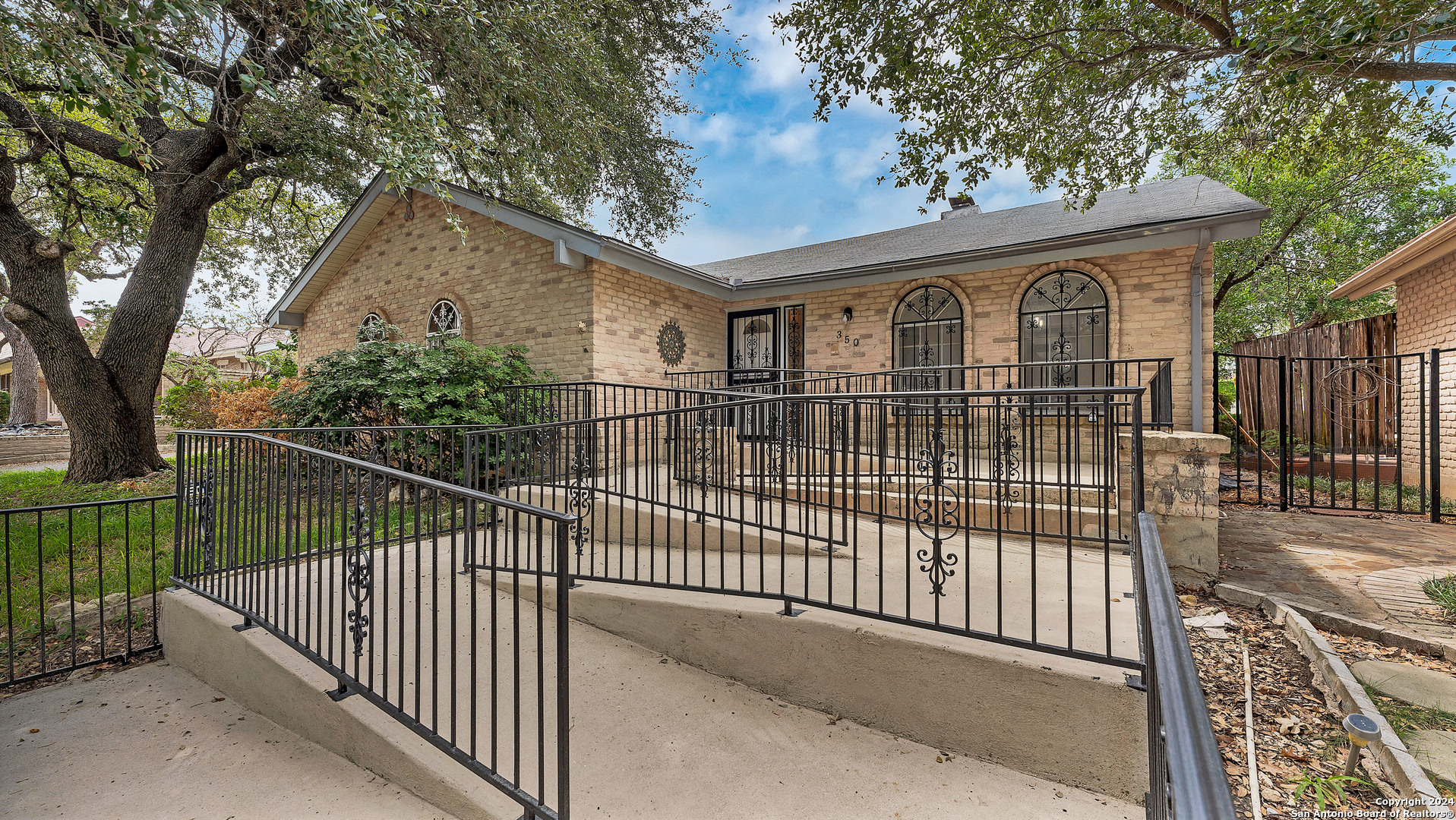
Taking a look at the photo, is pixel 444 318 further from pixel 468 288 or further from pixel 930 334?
pixel 930 334

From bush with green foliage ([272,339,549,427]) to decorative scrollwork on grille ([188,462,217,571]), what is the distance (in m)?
3.23

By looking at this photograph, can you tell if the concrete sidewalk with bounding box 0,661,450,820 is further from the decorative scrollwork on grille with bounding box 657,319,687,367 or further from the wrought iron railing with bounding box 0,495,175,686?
the decorative scrollwork on grille with bounding box 657,319,687,367

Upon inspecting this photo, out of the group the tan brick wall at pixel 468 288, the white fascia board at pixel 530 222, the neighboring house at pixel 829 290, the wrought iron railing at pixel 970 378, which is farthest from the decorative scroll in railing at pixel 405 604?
the neighboring house at pixel 829 290

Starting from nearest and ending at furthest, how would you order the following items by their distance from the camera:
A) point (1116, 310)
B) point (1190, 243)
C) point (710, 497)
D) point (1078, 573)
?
point (1078, 573)
point (710, 497)
point (1190, 243)
point (1116, 310)

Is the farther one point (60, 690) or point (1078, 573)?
point (1078, 573)

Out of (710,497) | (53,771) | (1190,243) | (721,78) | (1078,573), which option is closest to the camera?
(53,771)

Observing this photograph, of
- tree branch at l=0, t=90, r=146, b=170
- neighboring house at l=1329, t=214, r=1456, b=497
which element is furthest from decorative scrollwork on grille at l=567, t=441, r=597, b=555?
neighboring house at l=1329, t=214, r=1456, b=497

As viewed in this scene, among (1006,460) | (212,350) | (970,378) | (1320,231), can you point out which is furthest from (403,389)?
(212,350)

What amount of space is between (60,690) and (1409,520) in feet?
37.1

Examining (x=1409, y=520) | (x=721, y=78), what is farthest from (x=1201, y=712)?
(x=721, y=78)

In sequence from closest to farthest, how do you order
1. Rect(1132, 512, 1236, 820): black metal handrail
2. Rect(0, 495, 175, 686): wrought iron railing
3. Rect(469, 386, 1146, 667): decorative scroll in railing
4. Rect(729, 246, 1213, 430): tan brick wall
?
Rect(1132, 512, 1236, 820): black metal handrail, Rect(469, 386, 1146, 667): decorative scroll in railing, Rect(0, 495, 175, 686): wrought iron railing, Rect(729, 246, 1213, 430): tan brick wall

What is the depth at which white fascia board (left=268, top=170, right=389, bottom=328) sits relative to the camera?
1011 cm

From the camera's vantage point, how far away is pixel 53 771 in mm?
2607

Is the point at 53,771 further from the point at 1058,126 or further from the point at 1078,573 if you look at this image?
the point at 1058,126
